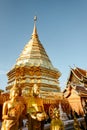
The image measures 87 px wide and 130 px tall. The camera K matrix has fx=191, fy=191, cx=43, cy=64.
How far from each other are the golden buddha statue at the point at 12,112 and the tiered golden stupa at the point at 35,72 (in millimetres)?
12235

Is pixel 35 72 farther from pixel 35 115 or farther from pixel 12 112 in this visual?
pixel 12 112

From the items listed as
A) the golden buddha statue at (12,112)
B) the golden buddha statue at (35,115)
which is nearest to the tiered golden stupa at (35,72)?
the golden buddha statue at (35,115)

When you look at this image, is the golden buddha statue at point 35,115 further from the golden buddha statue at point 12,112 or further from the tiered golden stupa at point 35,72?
the tiered golden stupa at point 35,72

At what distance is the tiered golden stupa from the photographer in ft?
59.7

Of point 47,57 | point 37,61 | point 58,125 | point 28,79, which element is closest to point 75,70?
point 47,57

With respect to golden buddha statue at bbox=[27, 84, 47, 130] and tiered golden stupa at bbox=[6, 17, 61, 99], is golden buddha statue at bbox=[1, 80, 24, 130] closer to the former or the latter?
golden buddha statue at bbox=[27, 84, 47, 130]

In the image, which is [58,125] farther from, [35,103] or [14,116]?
[14,116]

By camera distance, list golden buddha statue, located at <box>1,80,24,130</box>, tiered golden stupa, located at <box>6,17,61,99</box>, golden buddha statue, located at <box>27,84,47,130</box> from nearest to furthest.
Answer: golden buddha statue, located at <box>1,80,24,130</box>, golden buddha statue, located at <box>27,84,47,130</box>, tiered golden stupa, located at <box>6,17,61,99</box>

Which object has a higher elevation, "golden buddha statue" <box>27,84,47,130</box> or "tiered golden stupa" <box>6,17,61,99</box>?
"tiered golden stupa" <box>6,17,61,99</box>

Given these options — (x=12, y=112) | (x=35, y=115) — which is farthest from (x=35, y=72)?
(x=12, y=112)

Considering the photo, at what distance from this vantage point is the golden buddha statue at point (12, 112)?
430 cm

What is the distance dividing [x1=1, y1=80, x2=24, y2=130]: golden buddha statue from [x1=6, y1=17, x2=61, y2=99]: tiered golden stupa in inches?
482

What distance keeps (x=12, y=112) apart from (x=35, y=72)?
1468cm

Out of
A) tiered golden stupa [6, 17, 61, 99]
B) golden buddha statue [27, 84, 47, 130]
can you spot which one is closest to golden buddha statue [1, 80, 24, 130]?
golden buddha statue [27, 84, 47, 130]
